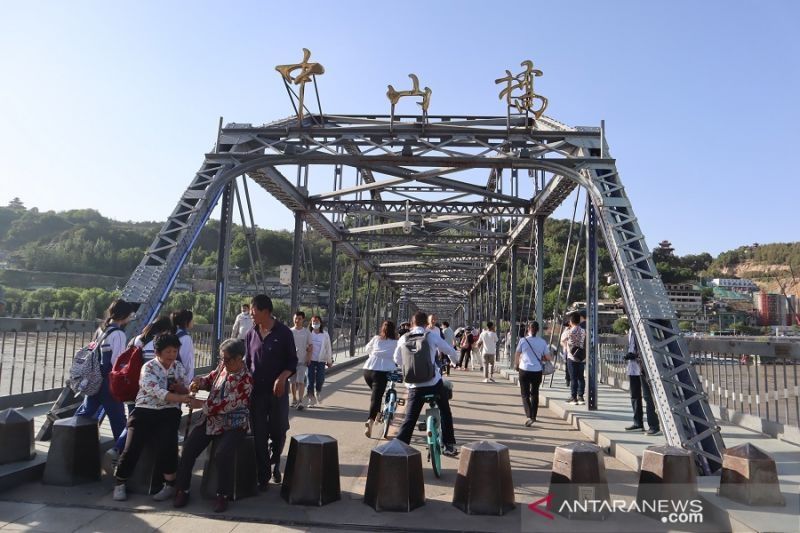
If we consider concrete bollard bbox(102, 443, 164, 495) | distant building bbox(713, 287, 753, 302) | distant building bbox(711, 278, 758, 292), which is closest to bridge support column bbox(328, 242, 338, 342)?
concrete bollard bbox(102, 443, 164, 495)

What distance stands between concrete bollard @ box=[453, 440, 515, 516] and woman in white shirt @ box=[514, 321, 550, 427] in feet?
14.5

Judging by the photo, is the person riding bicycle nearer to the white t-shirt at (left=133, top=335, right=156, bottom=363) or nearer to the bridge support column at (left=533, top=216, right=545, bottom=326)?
the white t-shirt at (left=133, top=335, right=156, bottom=363)

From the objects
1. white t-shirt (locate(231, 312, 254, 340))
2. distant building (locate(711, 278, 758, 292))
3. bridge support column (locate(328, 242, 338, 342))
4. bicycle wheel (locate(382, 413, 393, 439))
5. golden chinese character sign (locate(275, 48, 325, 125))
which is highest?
distant building (locate(711, 278, 758, 292))

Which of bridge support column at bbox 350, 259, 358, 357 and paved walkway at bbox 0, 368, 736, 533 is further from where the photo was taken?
bridge support column at bbox 350, 259, 358, 357

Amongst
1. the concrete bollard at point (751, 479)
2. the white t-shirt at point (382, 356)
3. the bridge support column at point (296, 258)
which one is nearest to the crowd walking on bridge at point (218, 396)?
the white t-shirt at point (382, 356)

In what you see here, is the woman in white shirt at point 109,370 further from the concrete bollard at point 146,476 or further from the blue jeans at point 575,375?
the blue jeans at point 575,375

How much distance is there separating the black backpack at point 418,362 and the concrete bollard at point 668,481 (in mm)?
2402

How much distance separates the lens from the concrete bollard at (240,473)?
4.96 m

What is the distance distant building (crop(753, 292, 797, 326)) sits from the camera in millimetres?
138875

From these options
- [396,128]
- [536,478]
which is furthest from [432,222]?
[536,478]

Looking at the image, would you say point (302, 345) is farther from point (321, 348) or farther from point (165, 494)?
point (165, 494)

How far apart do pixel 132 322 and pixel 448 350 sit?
4.57m

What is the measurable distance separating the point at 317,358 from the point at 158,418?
6.05 metres

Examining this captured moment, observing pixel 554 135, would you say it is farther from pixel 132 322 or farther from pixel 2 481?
pixel 2 481
